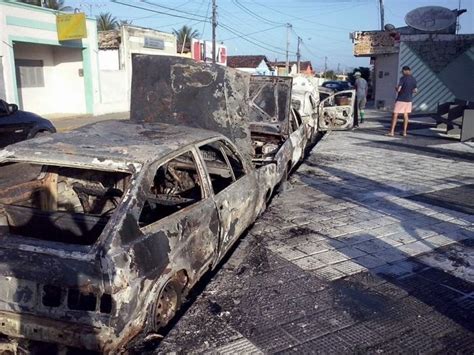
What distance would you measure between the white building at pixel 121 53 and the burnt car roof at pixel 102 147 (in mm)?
20582

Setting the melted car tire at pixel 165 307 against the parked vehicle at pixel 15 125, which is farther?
the parked vehicle at pixel 15 125

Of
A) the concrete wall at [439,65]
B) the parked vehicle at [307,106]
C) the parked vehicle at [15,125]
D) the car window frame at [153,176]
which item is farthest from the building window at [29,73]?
the car window frame at [153,176]

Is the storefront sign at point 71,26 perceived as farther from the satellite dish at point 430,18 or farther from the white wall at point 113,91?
the satellite dish at point 430,18

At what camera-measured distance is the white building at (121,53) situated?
2373cm

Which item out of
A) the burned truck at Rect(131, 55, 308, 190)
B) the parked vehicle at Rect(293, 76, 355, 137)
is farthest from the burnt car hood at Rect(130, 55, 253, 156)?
the parked vehicle at Rect(293, 76, 355, 137)

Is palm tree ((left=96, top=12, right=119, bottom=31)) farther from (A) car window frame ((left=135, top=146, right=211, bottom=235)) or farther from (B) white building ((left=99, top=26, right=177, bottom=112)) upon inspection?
(A) car window frame ((left=135, top=146, right=211, bottom=235))

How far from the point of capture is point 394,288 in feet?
13.0

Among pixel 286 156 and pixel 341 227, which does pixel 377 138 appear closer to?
pixel 286 156

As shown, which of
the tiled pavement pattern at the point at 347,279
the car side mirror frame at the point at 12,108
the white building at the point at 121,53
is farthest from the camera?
the white building at the point at 121,53

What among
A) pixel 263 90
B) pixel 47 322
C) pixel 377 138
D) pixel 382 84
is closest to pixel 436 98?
pixel 382 84

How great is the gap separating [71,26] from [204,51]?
13.0 meters

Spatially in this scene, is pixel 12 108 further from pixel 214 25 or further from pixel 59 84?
pixel 214 25

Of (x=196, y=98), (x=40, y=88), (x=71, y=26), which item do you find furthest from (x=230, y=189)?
(x=40, y=88)

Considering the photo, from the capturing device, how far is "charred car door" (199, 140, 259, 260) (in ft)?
13.1
